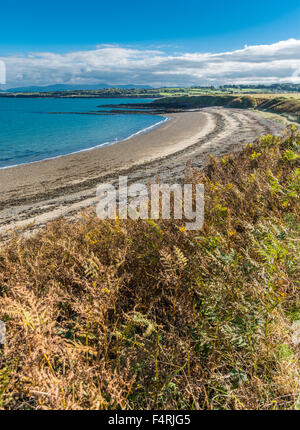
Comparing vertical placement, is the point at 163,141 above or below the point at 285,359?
above

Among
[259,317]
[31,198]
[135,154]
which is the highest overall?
[135,154]

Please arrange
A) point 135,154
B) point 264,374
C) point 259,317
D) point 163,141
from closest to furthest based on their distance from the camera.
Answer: point 264,374 < point 259,317 < point 135,154 < point 163,141

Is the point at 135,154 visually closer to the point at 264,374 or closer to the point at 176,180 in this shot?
the point at 176,180

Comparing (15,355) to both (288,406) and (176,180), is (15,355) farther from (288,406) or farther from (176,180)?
(176,180)

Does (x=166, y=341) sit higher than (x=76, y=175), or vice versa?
(x=76, y=175)

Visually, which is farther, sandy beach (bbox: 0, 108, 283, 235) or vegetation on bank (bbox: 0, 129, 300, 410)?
sandy beach (bbox: 0, 108, 283, 235)

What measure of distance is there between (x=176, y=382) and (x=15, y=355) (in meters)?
1.34

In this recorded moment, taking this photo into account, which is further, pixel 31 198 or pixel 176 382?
pixel 31 198

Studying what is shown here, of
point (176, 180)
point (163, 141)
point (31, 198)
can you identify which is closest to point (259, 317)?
point (176, 180)

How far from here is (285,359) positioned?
6.77ft

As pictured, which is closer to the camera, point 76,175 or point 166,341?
point 166,341

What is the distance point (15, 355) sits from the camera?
1896 mm

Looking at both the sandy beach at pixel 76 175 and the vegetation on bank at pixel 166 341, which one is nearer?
the vegetation on bank at pixel 166 341
